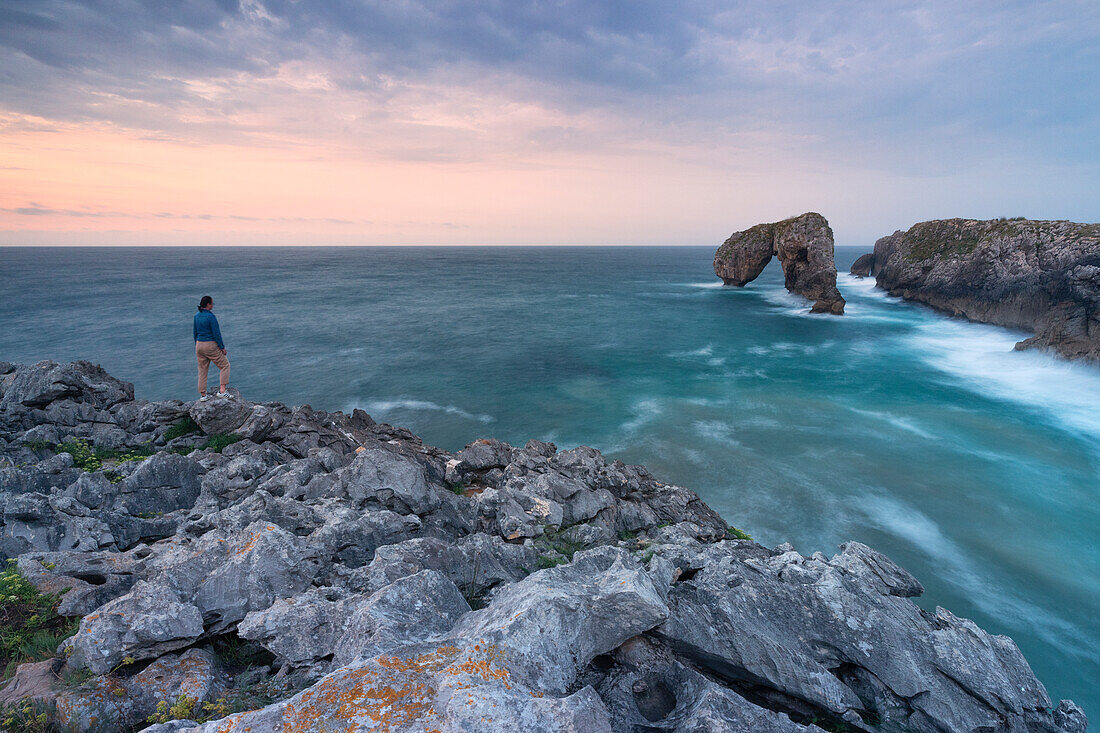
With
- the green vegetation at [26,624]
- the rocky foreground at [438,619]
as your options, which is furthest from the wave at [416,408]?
the green vegetation at [26,624]

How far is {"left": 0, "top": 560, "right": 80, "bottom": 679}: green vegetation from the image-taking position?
17.0 feet

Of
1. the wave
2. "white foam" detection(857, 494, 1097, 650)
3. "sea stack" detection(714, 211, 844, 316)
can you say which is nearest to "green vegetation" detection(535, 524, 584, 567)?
"white foam" detection(857, 494, 1097, 650)

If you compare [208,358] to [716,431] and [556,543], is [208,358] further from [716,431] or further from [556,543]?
[716,431]

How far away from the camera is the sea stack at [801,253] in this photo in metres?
63.9

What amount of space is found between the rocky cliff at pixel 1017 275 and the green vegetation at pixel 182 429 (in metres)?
57.0

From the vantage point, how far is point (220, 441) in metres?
13.6

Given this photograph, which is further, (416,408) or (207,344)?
(416,408)

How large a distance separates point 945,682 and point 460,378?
108ft

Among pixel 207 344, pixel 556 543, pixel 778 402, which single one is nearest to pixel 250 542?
pixel 556 543

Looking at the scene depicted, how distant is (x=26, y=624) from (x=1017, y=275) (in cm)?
6932

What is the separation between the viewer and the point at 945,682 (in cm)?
707

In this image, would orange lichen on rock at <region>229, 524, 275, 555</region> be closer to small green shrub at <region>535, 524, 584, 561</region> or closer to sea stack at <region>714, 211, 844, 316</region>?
small green shrub at <region>535, 524, 584, 561</region>

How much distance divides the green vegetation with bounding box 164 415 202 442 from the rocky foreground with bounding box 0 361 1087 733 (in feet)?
6.05

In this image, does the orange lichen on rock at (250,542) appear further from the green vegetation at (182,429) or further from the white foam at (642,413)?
the white foam at (642,413)
